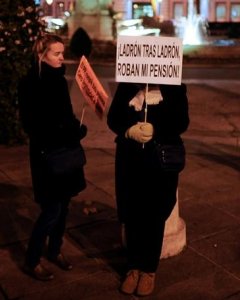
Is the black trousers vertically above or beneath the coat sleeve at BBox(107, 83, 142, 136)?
beneath

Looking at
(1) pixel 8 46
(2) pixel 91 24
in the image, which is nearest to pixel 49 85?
(1) pixel 8 46

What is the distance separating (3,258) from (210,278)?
1.66 metres

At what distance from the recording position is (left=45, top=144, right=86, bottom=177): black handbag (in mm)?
3809

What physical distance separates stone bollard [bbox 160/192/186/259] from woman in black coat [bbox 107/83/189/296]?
490 millimetres

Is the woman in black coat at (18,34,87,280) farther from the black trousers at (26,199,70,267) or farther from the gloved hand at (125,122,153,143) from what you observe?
the gloved hand at (125,122,153,143)

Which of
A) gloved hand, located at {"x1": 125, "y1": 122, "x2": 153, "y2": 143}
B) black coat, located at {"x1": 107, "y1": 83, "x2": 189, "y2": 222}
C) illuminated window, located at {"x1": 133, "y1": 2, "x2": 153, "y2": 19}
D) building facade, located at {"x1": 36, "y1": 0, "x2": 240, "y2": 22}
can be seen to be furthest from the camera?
illuminated window, located at {"x1": 133, "y1": 2, "x2": 153, "y2": 19}

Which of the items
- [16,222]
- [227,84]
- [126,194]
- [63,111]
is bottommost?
[227,84]

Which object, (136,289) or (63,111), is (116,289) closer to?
(136,289)

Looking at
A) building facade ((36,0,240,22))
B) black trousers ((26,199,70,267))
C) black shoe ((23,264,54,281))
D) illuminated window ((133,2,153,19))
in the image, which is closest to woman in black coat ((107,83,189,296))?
black trousers ((26,199,70,267))

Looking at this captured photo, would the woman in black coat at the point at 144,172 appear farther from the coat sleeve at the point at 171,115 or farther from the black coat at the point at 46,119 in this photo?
the black coat at the point at 46,119

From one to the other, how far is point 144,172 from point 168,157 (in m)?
0.20

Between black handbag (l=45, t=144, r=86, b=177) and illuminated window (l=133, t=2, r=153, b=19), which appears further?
illuminated window (l=133, t=2, r=153, b=19)

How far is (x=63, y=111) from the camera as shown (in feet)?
12.7

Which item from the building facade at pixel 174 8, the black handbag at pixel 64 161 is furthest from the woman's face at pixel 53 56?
the building facade at pixel 174 8
